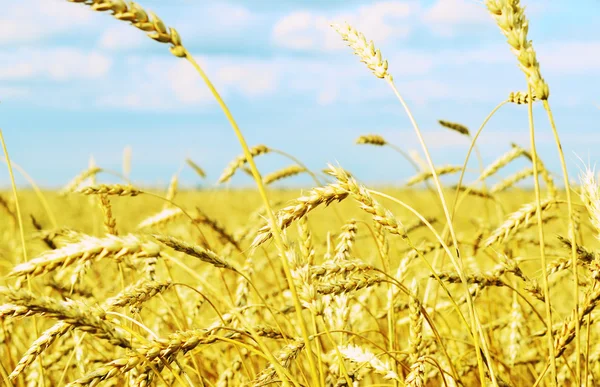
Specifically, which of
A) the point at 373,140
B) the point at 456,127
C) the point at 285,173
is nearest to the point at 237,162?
the point at 285,173

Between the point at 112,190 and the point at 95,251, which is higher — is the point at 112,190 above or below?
below

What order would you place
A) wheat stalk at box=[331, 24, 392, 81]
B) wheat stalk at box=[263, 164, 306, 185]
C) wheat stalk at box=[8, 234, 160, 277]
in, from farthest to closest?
wheat stalk at box=[263, 164, 306, 185], wheat stalk at box=[331, 24, 392, 81], wheat stalk at box=[8, 234, 160, 277]

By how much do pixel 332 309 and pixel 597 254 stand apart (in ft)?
3.34

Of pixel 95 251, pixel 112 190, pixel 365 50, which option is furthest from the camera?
pixel 112 190

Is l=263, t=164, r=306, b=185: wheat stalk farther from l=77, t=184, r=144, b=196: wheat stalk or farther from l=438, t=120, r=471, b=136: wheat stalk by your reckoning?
l=77, t=184, r=144, b=196: wheat stalk

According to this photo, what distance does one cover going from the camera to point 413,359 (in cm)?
197

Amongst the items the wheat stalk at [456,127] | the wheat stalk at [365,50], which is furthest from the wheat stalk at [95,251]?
the wheat stalk at [456,127]

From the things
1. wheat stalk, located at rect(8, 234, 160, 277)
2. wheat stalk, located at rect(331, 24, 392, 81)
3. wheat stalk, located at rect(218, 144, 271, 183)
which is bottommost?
wheat stalk, located at rect(218, 144, 271, 183)

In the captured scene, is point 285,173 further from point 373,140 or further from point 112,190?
point 112,190

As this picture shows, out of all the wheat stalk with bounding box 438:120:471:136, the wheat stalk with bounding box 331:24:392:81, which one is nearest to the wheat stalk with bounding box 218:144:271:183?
the wheat stalk with bounding box 438:120:471:136

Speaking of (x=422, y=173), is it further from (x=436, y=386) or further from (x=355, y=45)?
(x=355, y=45)

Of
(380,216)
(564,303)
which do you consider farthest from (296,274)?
(564,303)

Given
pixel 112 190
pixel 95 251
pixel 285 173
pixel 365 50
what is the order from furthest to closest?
pixel 285 173
pixel 112 190
pixel 365 50
pixel 95 251

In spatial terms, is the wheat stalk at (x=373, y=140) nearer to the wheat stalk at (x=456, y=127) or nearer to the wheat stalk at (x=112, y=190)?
the wheat stalk at (x=456, y=127)
